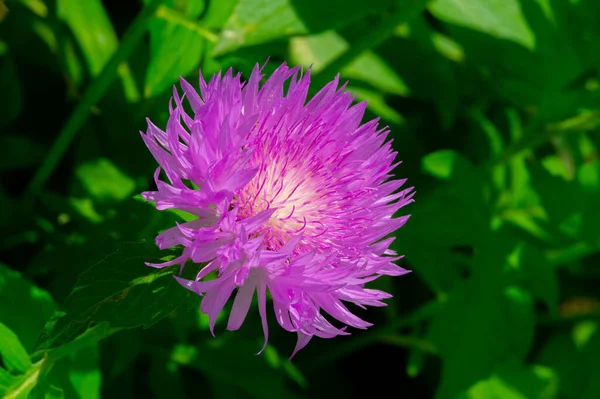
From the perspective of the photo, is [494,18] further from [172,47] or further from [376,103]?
[172,47]

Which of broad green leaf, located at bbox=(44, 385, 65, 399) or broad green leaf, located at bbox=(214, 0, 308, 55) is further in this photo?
broad green leaf, located at bbox=(214, 0, 308, 55)

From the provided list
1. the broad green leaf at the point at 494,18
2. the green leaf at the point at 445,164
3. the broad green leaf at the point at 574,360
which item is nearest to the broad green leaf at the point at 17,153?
the green leaf at the point at 445,164

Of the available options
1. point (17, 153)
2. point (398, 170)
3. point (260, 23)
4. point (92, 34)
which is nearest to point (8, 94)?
point (17, 153)

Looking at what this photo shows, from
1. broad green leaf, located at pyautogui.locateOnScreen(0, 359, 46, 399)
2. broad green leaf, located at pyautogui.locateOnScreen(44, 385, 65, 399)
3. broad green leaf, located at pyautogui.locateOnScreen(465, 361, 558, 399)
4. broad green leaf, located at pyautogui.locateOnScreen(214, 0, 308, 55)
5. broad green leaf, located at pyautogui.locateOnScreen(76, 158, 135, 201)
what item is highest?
broad green leaf, located at pyautogui.locateOnScreen(214, 0, 308, 55)

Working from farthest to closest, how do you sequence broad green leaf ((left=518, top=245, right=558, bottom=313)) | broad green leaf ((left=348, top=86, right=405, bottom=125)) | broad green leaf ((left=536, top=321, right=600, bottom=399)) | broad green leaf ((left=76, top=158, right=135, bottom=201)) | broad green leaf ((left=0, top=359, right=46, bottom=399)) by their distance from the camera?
broad green leaf ((left=536, top=321, right=600, bottom=399))
broad green leaf ((left=348, top=86, right=405, bottom=125))
broad green leaf ((left=518, top=245, right=558, bottom=313))
broad green leaf ((left=76, top=158, right=135, bottom=201))
broad green leaf ((left=0, top=359, right=46, bottom=399))

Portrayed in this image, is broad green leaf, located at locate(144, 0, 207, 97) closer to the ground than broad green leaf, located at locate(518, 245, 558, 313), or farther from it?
farther from it

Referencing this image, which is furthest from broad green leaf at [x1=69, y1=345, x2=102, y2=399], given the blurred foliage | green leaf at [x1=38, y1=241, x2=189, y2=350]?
green leaf at [x1=38, y1=241, x2=189, y2=350]

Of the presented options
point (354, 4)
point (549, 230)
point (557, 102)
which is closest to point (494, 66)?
point (557, 102)

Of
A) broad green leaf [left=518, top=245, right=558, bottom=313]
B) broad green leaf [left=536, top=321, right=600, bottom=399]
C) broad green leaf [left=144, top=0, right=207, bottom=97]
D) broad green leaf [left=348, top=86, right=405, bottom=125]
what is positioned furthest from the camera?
broad green leaf [left=536, top=321, right=600, bottom=399]

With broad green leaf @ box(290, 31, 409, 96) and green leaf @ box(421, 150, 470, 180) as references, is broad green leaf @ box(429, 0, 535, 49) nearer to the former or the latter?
broad green leaf @ box(290, 31, 409, 96)
